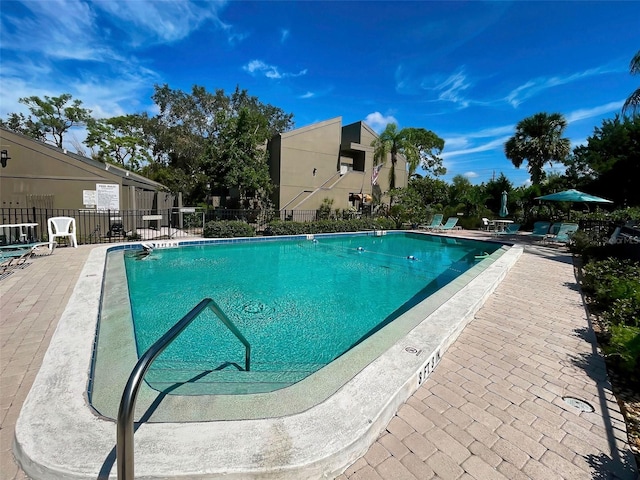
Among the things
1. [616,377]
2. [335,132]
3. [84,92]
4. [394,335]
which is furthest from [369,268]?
[84,92]

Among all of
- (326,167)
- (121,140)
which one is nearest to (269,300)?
(326,167)

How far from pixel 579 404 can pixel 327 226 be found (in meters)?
15.0

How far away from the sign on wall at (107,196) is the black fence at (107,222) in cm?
44

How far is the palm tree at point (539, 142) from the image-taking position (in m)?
22.3

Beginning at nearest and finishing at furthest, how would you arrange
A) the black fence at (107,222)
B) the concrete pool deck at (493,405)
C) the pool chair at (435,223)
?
the concrete pool deck at (493,405), the black fence at (107,222), the pool chair at (435,223)

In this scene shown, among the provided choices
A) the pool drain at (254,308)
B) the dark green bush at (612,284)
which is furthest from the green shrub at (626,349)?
the pool drain at (254,308)

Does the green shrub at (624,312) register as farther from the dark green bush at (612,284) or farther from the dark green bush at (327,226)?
the dark green bush at (327,226)

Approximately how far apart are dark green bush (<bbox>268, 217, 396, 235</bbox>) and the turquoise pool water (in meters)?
2.40

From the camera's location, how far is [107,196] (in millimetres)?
14117

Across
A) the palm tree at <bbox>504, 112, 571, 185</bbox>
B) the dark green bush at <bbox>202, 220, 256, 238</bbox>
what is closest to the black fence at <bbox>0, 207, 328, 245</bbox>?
the dark green bush at <bbox>202, 220, 256, 238</bbox>

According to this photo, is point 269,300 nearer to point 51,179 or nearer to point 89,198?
point 89,198

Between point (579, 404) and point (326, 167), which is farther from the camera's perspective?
point (326, 167)

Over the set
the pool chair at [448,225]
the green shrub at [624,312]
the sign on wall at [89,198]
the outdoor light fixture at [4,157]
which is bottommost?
the green shrub at [624,312]

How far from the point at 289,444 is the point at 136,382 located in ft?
3.59
